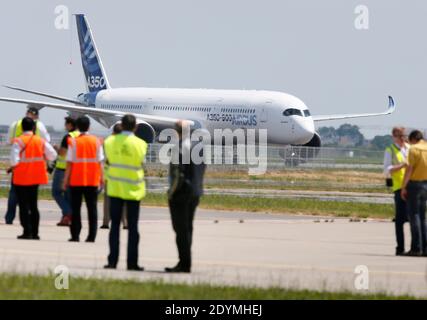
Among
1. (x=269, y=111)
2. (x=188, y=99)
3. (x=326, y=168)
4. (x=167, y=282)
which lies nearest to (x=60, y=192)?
(x=167, y=282)

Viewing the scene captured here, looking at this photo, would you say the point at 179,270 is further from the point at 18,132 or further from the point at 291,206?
the point at 291,206

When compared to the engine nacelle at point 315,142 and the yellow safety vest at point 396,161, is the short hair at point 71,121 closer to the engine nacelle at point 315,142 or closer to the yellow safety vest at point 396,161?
the yellow safety vest at point 396,161

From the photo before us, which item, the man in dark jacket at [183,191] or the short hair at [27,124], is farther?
the short hair at [27,124]

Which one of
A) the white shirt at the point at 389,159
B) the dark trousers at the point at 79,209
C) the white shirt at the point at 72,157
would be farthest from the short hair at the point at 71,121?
the white shirt at the point at 389,159

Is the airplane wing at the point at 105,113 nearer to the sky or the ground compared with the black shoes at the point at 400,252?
nearer to the sky

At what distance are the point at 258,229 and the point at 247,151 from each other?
1522 inches

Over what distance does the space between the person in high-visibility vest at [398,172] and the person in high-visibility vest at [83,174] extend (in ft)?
14.0

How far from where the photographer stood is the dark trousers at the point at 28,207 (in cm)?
2183

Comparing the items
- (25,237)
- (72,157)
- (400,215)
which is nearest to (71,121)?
(72,157)

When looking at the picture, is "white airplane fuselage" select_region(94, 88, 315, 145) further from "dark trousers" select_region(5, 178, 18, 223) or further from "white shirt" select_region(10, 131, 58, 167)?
"white shirt" select_region(10, 131, 58, 167)

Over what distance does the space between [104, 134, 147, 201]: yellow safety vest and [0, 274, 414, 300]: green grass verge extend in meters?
2.34
